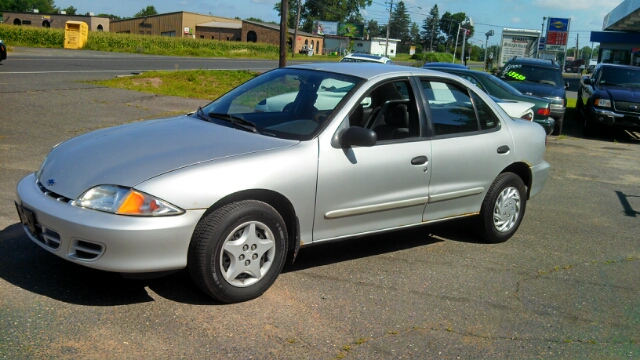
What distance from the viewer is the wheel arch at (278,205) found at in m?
4.21

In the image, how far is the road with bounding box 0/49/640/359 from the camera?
384 cm

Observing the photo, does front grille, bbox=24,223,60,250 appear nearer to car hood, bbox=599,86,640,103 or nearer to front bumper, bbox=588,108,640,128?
front bumper, bbox=588,108,640,128

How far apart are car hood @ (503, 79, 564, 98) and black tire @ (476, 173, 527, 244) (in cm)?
983

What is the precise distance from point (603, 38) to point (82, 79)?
1972 inches

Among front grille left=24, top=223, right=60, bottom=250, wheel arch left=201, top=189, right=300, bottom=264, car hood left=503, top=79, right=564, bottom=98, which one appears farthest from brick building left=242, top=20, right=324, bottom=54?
front grille left=24, top=223, right=60, bottom=250

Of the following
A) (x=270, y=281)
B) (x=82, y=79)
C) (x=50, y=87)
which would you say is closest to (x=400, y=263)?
(x=270, y=281)

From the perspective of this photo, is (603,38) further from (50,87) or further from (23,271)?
(23,271)

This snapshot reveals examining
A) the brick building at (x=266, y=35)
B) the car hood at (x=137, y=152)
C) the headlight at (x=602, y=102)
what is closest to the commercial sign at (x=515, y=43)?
the headlight at (x=602, y=102)

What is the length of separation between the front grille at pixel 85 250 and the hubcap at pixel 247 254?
74cm

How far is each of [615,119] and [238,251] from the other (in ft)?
44.9

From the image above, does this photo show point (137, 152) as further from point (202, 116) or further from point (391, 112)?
point (391, 112)

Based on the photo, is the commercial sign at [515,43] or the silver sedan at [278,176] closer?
the silver sedan at [278,176]

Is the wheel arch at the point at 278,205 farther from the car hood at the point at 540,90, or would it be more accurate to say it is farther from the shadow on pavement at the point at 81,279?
the car hood at the point at 540,90

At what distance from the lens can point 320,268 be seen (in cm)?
525
